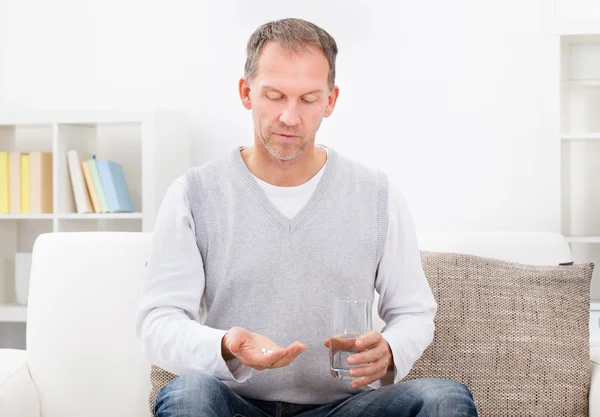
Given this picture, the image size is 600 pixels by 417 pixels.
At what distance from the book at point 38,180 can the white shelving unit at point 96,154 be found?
46 mm

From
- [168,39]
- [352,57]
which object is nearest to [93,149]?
[168,39]

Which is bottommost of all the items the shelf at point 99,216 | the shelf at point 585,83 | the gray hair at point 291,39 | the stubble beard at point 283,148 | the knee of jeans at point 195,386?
the knee of jeans at point 195,386

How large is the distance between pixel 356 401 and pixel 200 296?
1.27 feet

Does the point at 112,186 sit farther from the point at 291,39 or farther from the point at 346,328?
the point at 346,328

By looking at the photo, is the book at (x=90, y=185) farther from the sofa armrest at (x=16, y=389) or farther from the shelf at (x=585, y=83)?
the shelf at (x=585, y=83)

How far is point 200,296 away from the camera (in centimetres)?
181

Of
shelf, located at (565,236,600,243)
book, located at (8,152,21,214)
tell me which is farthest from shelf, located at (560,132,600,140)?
book, located at (8,152,21,214)

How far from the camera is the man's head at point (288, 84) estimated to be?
181 cm

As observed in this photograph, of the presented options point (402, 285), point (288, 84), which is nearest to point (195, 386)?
point (402, 285)

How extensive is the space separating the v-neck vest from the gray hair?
0.21 metres

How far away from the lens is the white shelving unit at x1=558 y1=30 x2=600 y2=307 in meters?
3.36

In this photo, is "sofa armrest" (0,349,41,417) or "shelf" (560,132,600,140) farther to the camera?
"shelf" (560,132,600,140)

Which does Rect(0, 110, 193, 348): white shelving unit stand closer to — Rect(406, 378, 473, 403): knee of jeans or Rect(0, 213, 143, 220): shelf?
Rect(0, 213, 143, 220): shelf

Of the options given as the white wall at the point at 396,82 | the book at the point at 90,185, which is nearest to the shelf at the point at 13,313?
the book at the point at 90,185
